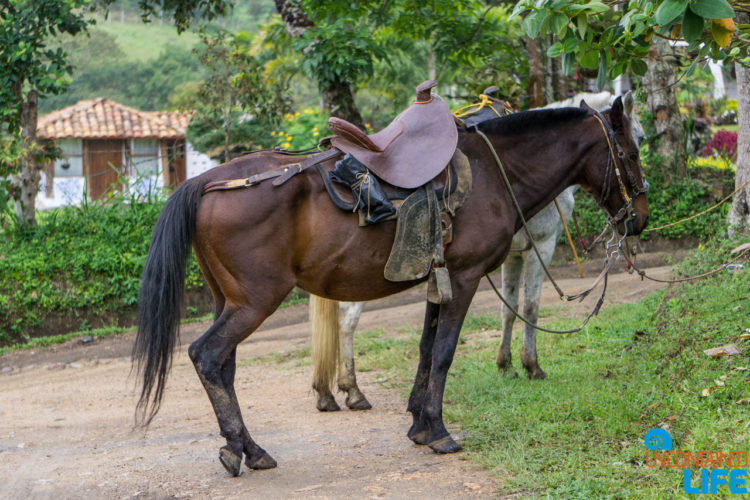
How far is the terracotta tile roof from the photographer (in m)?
24.4

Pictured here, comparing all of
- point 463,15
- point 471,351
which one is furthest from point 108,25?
point 471,351

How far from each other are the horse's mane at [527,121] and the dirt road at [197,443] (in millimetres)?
2138

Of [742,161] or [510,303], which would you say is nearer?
[510,303]

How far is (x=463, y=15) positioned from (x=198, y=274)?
19.6ft

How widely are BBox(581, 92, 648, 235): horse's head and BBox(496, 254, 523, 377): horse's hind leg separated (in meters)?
1.27

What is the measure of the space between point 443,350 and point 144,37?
6255 cm

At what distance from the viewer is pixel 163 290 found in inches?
172

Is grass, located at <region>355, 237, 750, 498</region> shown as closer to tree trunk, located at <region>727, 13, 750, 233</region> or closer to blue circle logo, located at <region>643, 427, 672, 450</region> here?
blue circle logo, located at <region>643, 427, 672, 450</region>

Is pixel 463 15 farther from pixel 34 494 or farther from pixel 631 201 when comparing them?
pixel 34 494

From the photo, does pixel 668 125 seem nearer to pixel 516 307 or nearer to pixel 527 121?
Answer: pixel 516 307

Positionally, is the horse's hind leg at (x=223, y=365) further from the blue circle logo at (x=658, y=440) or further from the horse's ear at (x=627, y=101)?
the horse's ear at (x=627, y=101)

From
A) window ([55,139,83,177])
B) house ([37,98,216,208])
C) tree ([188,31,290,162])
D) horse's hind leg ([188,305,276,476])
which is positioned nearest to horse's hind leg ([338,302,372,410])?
horse's hind leg ([188,305,276,476])

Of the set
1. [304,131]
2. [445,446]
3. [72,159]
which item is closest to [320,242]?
[445,446]

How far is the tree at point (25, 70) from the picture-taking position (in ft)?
33.0
